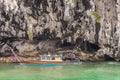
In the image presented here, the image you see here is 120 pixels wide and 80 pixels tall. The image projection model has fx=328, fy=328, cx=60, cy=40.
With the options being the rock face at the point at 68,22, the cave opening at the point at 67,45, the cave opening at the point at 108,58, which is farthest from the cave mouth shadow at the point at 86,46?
the cave opening at the point at 108,58

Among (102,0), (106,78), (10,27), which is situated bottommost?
(106,78)

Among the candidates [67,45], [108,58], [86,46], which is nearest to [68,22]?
[67,45]

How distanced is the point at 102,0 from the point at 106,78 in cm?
1544

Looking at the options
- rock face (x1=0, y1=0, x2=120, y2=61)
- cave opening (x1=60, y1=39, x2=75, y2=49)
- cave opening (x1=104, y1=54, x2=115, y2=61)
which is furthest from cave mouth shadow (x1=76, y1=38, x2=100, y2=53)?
cave opening (x1=104, y1=54, x2=115, y2=61)

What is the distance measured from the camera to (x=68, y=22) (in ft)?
128

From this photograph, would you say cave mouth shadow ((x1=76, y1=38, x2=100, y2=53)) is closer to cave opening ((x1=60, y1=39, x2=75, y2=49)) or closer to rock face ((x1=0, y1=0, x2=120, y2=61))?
rock face ((x1=0, y1=0, x2=120, y2=61))

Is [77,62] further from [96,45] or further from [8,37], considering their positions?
[8,37]

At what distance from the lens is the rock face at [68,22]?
38844mm

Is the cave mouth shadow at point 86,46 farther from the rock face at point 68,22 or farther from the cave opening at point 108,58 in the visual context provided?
the cave opening at point 108,58

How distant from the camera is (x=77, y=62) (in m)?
38.2

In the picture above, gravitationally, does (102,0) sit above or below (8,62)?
above

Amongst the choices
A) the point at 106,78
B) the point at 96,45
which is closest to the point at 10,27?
the point at 96,45

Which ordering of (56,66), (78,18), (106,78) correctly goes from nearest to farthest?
(106,78)
(56,66)
(78,18)

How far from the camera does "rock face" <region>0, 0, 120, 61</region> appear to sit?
38844 millimetres
